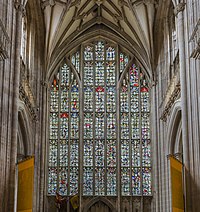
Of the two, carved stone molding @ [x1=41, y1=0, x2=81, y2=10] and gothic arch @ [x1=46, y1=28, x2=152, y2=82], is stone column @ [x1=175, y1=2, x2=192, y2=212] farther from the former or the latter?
gothic arch @ [x1=46, y1=28, x2=152, y2=82]

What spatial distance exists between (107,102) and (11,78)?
11.2m

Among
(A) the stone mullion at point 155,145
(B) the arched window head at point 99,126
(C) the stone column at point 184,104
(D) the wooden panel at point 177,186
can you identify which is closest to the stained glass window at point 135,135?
(B) the arched window head at point 99,126

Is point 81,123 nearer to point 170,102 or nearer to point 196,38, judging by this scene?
point 170,102

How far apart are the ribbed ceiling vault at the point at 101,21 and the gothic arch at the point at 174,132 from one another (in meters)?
5.93

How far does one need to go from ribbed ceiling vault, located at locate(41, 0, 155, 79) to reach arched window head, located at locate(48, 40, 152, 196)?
1019mm

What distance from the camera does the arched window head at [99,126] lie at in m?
31.1

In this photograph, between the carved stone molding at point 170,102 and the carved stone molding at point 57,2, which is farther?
the carved stone molding at point 57,2

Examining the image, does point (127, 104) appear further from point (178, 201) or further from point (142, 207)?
point (178, 201)

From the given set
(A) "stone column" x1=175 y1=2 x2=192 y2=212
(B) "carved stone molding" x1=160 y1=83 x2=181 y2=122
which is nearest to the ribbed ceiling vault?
(B) "carved stone molding" x1=160 y1=83 x2=181 y2=122

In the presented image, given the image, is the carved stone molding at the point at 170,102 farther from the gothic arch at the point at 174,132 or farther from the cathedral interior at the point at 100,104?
the gothic arch at the point at 174,132

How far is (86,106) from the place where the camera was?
3253 cm

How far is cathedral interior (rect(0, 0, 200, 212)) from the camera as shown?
2872 centimetres

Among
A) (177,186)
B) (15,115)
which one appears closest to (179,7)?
(177,186)

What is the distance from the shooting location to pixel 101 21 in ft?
108
